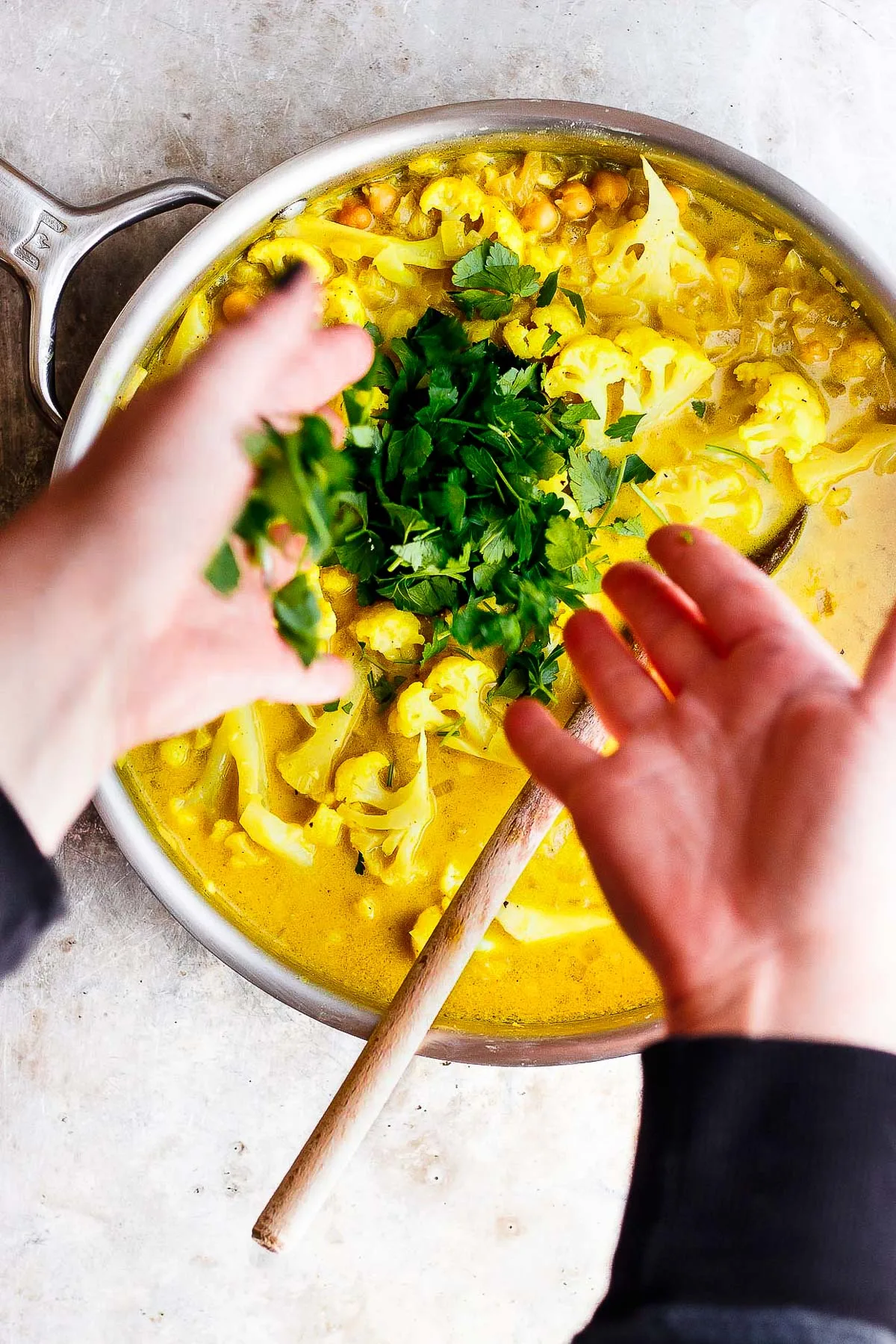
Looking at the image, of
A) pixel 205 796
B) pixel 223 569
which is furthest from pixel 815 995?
pixel 205 796

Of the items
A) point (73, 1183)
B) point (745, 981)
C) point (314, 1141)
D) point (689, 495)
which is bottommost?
point (73, 1183)

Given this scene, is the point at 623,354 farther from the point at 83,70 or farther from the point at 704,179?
the point at 83,70

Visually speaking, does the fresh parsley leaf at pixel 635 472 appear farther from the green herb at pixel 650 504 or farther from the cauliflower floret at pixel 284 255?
the cauliflower floret at pixel 284 255

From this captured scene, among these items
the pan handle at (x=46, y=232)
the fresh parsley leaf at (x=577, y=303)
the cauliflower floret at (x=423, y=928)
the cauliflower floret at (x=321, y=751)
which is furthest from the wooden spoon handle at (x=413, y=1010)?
the pan handle at (x=46, y=232)

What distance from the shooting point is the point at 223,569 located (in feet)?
4.46

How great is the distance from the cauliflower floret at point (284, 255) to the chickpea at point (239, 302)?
0.19 ft

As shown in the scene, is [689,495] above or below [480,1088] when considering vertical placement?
above

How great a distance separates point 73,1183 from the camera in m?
2.06

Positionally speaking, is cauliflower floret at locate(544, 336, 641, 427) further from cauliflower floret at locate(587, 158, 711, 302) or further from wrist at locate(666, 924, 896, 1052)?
wrist at locate(666, 924, 896, 1052)

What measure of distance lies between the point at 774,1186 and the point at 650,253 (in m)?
1.48

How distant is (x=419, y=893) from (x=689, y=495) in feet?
2.88

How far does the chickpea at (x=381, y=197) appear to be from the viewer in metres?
1.83

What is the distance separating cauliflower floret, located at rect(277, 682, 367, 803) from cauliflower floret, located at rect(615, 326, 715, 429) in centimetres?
74

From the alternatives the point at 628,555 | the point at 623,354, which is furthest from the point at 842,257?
the point at 628,555
